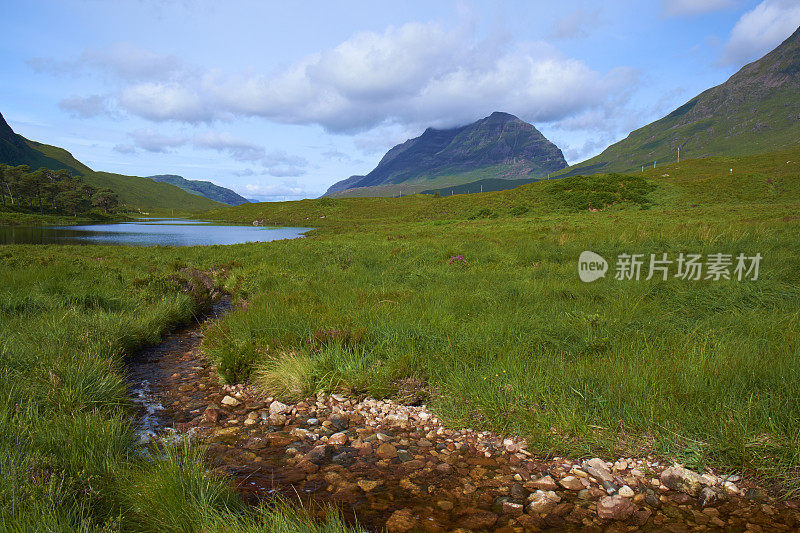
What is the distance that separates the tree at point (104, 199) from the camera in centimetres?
13138

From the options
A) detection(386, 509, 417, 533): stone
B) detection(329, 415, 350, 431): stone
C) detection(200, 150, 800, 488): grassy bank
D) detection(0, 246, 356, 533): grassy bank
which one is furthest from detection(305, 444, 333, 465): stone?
detection(200, 150, 800, 488): grassy bank

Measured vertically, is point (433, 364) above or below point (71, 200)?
below

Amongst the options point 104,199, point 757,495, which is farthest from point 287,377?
point 104,199

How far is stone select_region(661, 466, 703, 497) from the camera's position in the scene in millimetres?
3346

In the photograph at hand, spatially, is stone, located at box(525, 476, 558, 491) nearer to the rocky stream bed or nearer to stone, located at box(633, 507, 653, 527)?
the rocky stream bed

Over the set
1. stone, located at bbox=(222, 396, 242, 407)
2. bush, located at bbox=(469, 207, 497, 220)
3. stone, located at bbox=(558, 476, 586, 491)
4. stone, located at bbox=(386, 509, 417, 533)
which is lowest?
stone, located at bbox=(222, 396, 242, 407)

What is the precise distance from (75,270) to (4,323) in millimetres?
7850

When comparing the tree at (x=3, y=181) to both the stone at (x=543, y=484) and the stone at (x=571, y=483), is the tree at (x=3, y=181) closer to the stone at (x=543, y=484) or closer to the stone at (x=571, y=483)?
the stone at (x=543, y=484)

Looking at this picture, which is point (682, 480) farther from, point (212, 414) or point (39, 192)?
point (39, 192)

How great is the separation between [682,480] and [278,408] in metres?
4.56

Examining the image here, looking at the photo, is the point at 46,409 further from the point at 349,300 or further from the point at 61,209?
the point at 61,209

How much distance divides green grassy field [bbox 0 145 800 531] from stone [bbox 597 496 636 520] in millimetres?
611

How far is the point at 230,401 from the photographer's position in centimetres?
569

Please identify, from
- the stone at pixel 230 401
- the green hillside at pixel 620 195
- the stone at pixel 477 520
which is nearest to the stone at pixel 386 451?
the stone at pixel 477 520
